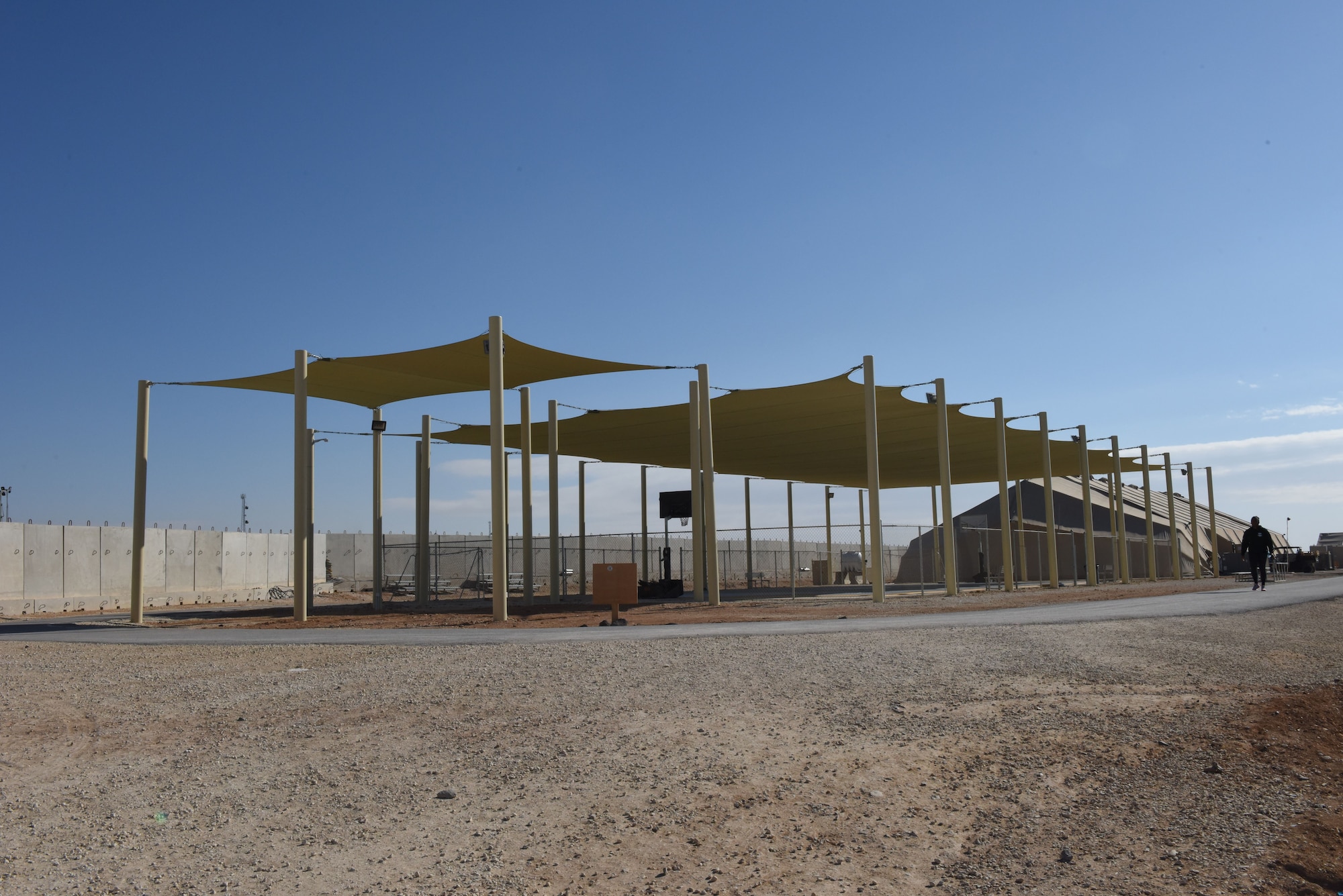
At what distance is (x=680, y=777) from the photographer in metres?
6.39

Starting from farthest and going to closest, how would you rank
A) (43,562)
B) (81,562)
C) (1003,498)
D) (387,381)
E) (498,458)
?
(81,562) < (43,562) < (1003,498) < (387,381) < (498,458)

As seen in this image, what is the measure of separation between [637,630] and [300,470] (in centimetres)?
900

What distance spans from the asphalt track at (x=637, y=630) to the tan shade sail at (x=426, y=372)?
209 inches

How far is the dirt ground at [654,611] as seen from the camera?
16438mm

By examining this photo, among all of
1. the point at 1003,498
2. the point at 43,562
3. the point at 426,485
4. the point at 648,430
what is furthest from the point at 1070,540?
the point at 43,562

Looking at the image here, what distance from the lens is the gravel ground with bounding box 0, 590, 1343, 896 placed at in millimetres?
5195

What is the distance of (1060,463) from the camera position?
34.1 m

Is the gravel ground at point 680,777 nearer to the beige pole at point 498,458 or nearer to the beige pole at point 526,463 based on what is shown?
the beige pole at point 498,458

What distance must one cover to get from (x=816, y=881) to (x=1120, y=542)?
31561 millimetres

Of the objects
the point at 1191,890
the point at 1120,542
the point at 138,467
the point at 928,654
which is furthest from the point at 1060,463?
the point at 1191,890

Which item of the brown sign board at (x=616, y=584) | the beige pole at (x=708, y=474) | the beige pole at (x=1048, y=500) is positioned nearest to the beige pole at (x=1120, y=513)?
the beige pole at (x=1048, y=500)

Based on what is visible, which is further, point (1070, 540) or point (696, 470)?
point (1070, 540)

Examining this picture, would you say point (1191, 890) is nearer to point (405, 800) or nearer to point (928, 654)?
point (405, 800)

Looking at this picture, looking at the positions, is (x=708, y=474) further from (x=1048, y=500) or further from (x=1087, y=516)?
(x=1087, y=516)
